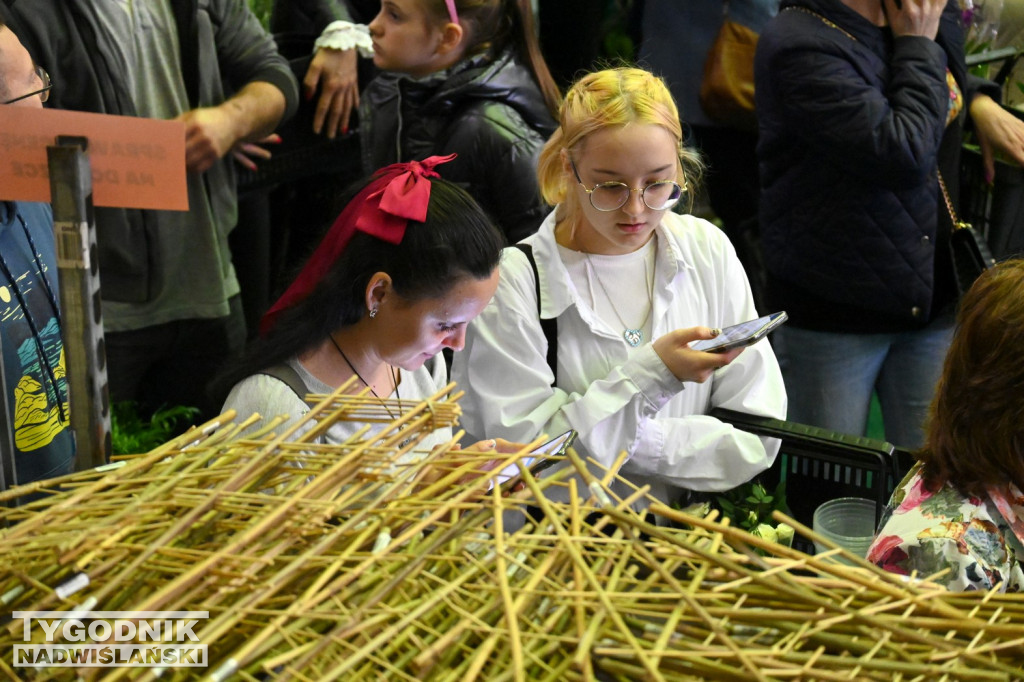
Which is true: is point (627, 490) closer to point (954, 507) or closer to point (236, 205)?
point (954, 507)

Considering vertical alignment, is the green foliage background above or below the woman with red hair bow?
above

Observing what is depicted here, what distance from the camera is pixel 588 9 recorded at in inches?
144

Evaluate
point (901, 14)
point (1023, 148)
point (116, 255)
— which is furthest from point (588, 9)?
point (116, 255)

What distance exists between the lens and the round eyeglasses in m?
2.25

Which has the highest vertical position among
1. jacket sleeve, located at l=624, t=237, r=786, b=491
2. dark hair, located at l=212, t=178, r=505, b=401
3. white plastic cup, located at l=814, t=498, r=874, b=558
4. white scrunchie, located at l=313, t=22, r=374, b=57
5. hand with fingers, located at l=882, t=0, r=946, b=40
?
hand with fingers, located at l=882, t=0, r=946, b=40

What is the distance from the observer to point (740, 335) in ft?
6.83

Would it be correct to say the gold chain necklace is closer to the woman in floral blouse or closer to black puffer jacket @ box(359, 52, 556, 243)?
black puffer jacket @ box(359, 52, 556, 243)

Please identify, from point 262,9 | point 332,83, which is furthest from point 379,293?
point 262,9

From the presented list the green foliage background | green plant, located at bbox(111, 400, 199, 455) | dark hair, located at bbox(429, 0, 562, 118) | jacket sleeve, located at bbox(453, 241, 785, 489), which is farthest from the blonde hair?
the green foliage background

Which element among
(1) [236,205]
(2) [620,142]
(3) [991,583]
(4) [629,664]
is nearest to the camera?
(4) [629,664]

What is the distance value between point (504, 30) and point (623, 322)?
3.53ft

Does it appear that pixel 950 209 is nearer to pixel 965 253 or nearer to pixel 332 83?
Answer: pixel 965 253

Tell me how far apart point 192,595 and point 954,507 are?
1141 millimetres

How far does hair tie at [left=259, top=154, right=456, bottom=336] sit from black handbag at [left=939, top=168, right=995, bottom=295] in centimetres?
163
